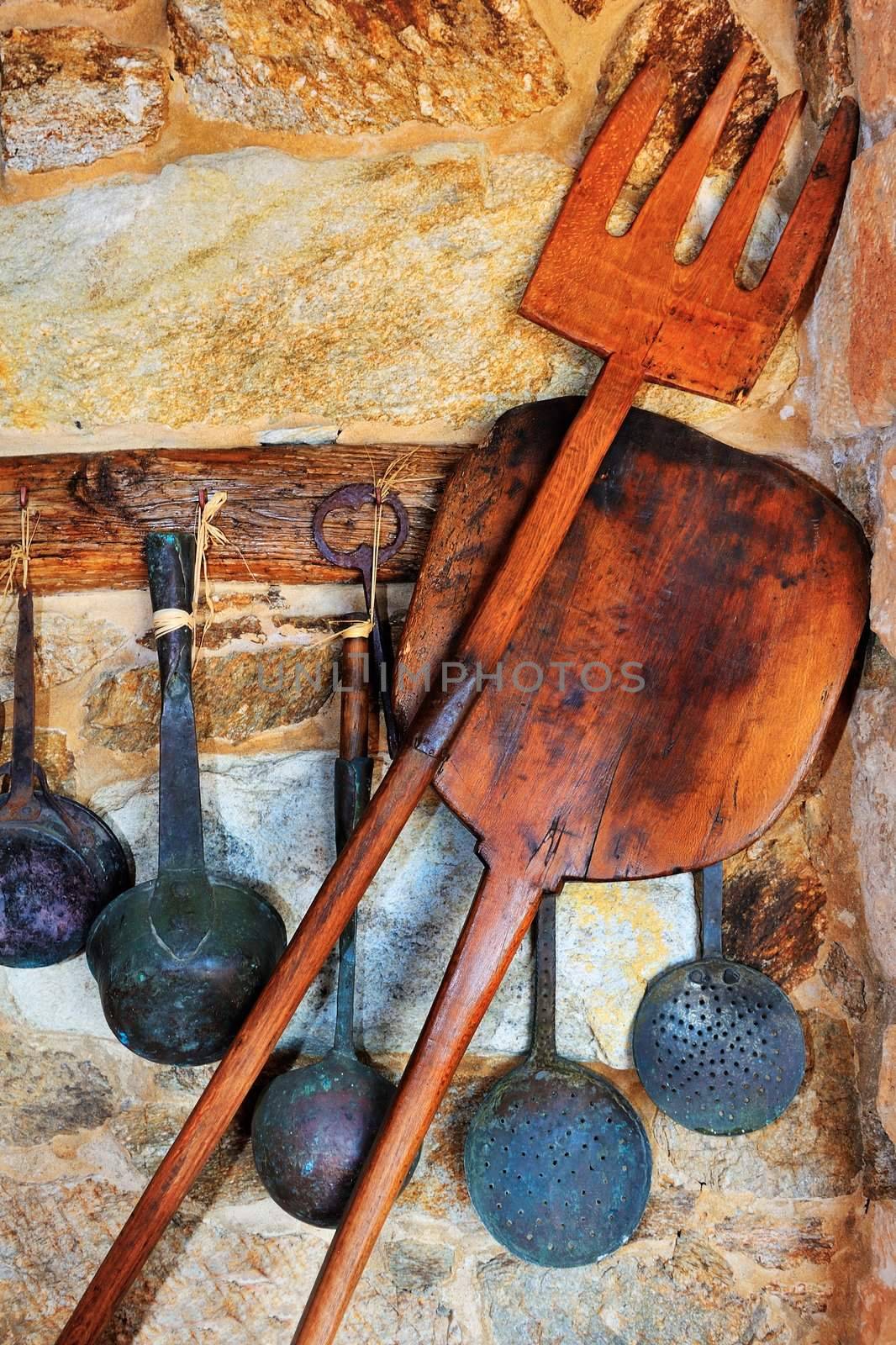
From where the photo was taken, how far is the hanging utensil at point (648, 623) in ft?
2.68

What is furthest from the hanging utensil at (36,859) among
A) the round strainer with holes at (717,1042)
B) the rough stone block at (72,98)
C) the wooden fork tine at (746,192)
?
the wooden fork tine at (746,192)

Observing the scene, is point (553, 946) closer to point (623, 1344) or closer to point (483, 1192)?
point (483, 1192)

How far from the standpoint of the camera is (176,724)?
3.13 feet

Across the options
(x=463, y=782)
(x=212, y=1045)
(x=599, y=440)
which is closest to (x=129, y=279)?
(x=599, y=440)

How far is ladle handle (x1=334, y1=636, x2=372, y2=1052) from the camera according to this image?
0.93 metres

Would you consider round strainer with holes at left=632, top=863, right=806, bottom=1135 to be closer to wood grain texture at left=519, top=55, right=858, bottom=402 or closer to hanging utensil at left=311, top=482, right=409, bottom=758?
hanging utensil at left=311, top=482, right=409, bottom=758

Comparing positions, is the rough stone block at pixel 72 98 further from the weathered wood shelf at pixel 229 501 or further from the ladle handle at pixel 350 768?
the ladle handle at pixel 350 768

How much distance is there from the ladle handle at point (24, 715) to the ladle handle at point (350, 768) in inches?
12.0

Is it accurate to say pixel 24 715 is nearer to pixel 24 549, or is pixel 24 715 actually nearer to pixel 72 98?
pixel 24 549

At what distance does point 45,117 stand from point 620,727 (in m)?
0.82

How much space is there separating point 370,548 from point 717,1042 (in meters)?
0.57

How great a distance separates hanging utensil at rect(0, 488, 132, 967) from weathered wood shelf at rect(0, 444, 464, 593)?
0.04 meters

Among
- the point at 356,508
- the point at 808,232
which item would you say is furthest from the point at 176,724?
the point at 808,232
